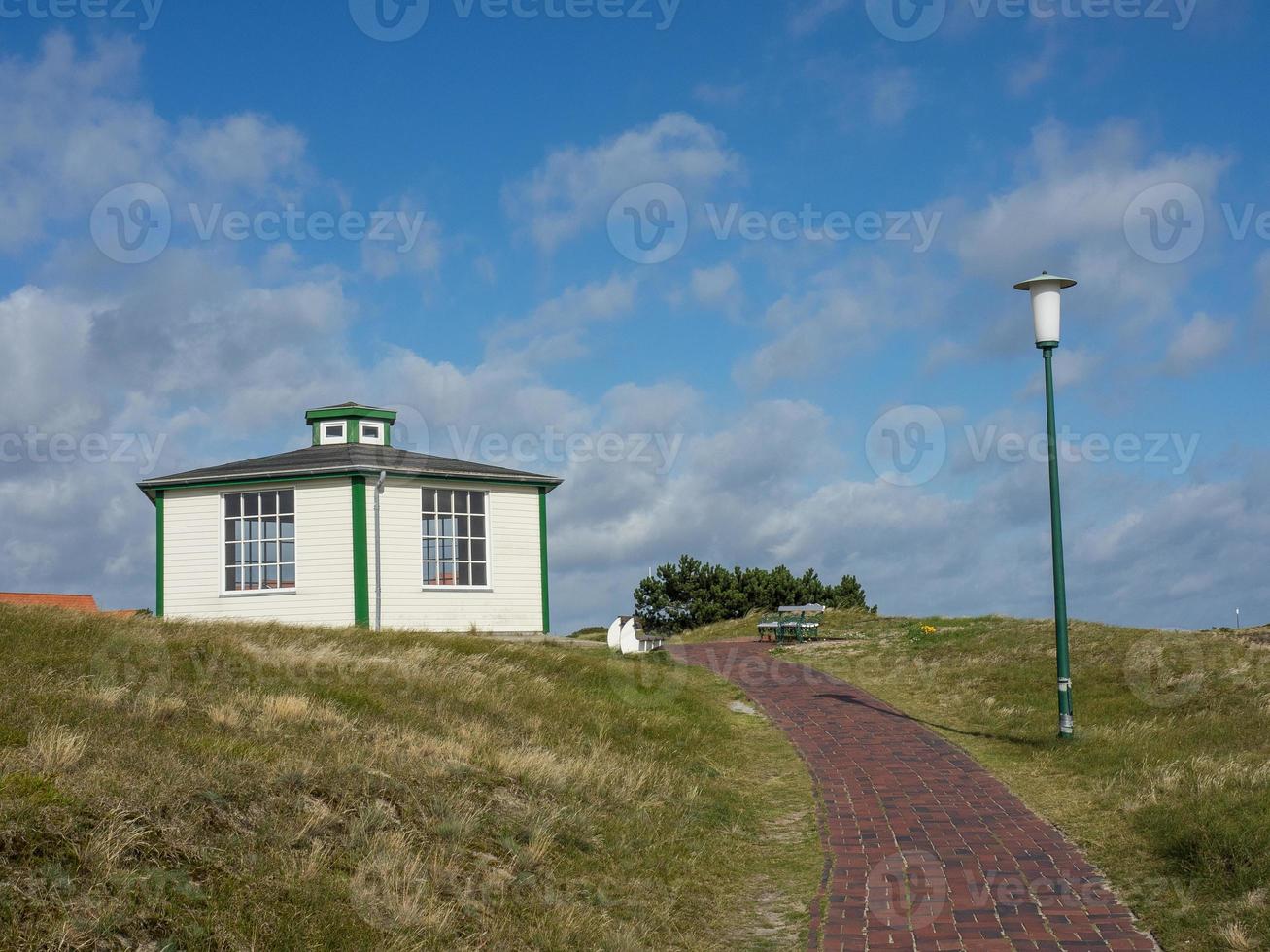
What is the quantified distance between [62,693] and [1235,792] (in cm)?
912

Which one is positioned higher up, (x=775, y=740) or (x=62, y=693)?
(x=62, y=693)

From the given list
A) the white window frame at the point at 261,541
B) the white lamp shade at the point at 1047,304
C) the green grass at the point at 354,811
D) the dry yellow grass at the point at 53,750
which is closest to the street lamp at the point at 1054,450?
the white lamp shade at the point at 1047,304

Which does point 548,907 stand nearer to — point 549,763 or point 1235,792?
point 549,763

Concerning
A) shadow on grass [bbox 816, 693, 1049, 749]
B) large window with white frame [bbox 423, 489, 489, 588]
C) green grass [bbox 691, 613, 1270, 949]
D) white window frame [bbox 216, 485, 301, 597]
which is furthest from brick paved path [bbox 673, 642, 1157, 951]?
white window frame [bbox 216, 485, 301, 597]

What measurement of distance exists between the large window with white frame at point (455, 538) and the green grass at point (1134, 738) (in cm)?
658

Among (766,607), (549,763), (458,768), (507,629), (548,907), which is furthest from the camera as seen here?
(766,607)

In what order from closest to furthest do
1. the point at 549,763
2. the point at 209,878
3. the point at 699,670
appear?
the point at 209,878 < the point at 549,763 < the point at 699,670

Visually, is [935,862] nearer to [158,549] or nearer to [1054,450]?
[1054,450]

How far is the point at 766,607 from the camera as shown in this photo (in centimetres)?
3700

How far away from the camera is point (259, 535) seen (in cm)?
2048

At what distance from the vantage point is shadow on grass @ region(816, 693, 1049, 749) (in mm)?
12398

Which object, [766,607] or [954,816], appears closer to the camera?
[954,816]

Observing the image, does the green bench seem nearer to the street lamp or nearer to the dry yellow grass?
the street lamp

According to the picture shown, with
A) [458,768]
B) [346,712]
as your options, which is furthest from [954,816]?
[346,712]
